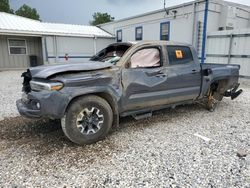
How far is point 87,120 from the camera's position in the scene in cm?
337

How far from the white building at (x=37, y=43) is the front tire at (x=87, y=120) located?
485 inches

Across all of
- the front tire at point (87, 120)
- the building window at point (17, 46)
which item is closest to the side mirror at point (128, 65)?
the front tire at point (87, 120)

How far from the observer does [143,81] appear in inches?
153

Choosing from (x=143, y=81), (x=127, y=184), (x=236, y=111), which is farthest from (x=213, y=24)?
(x=127, y=184)

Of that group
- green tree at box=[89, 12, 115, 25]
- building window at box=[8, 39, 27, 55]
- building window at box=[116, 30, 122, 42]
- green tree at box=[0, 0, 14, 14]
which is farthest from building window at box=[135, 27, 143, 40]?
green tree at box=[89, 12, 115, 25]

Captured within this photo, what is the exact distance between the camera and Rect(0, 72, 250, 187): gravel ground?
252 centimetres

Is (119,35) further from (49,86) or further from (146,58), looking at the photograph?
(49,86)

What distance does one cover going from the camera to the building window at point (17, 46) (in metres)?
16.2

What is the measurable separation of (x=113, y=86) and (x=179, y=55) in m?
1.89

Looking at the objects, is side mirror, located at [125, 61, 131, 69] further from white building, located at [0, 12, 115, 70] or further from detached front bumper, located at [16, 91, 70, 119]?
white building, located at [0, 12, 115, 70]

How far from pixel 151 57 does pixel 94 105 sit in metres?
1.62

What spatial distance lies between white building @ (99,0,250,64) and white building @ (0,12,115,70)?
6.08 metres

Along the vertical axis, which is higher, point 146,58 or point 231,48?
point 231,48

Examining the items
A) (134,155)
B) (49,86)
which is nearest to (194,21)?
(134,155)
